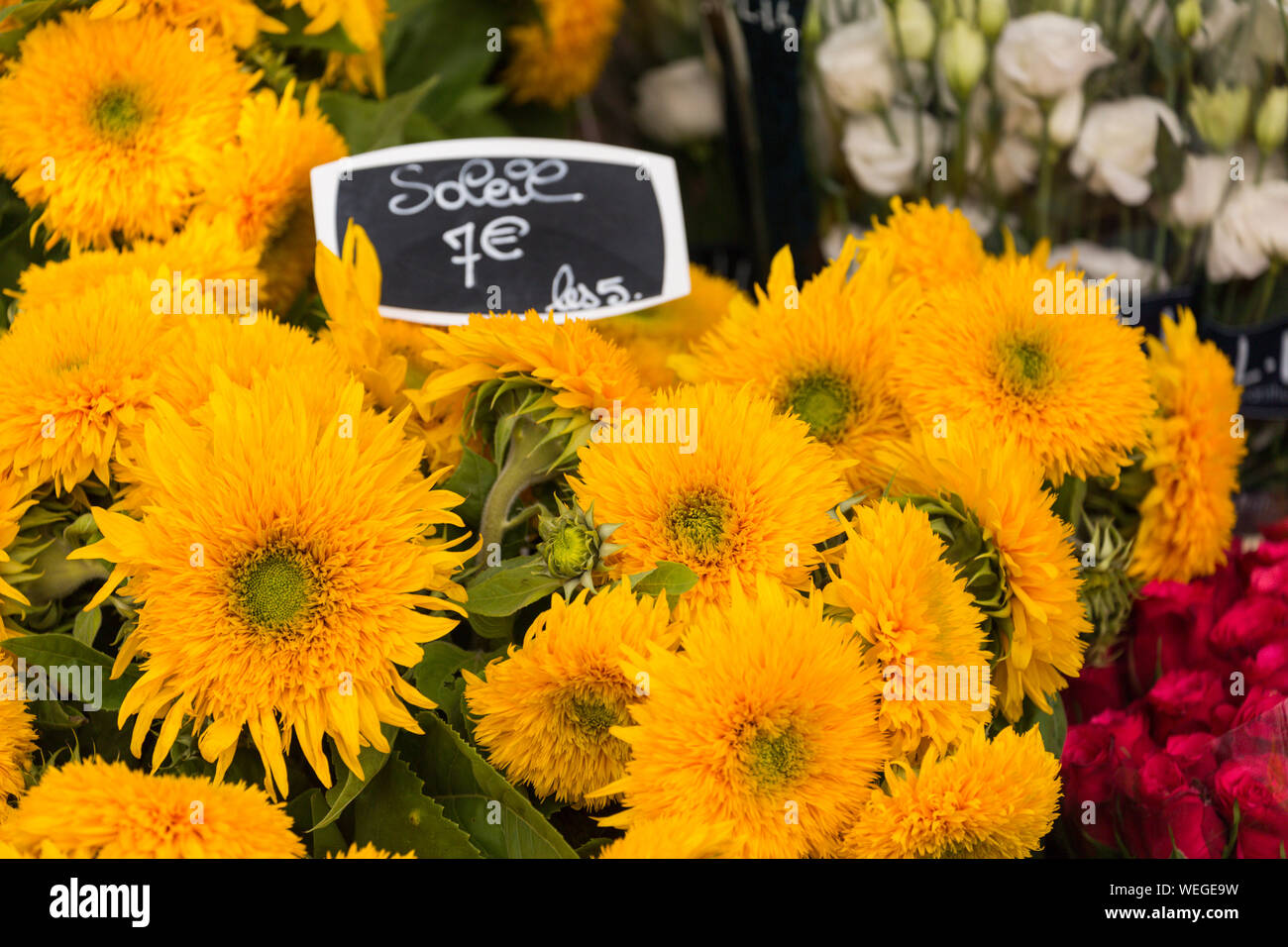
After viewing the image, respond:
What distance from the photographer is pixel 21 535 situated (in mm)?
624

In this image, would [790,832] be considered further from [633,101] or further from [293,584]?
[633,101]

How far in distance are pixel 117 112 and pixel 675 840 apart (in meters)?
0.63

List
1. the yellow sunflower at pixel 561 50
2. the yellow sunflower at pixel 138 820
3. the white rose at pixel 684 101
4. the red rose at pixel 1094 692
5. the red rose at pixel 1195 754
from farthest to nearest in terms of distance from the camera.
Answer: the white rose at pixel 684 101 → the yellow sunflower at pixel 561 50 → the red rose at pixel 1094 692 → the red rose at pixel 1195 754 → the yellow sunflower at pixel 138 820

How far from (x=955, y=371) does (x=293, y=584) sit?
16.1 inches

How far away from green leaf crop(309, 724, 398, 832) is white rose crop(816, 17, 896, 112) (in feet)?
2.46

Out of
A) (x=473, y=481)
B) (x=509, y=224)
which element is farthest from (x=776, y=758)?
(x=509, y=224)

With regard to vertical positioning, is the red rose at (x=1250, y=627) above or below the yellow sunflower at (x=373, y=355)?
below

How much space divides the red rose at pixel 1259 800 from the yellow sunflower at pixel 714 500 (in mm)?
296

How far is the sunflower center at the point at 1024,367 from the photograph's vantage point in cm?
69

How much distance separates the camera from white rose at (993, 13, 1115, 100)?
0.96 metres

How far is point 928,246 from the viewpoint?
0.78 m

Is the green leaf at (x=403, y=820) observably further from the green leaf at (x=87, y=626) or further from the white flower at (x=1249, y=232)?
the white flower at (x=1249, y=232)

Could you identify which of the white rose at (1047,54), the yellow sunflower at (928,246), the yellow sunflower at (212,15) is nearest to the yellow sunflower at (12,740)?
the yellow sunflower at (212,15)

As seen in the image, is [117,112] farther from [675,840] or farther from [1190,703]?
[1190,703]
